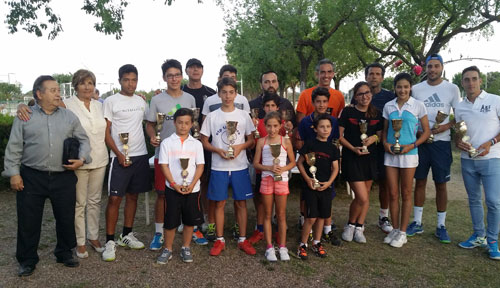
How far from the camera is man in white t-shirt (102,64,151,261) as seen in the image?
4238 mm

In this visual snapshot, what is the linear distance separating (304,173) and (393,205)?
141 cm

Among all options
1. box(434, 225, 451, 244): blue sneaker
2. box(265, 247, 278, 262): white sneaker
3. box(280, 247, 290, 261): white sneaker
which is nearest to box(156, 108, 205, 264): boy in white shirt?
box(265, 247, 278, 262): white sneaker

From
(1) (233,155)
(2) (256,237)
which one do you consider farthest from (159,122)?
(2) (256,237)

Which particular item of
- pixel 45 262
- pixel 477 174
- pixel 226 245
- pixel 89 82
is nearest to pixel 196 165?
pixel 226 245

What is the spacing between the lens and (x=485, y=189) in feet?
14.4

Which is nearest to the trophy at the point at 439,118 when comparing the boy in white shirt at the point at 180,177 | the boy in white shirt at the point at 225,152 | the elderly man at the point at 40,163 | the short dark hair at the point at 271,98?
the short dark hair at the point at 271,98

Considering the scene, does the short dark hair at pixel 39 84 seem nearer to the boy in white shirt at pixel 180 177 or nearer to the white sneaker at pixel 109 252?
the boy in white shirt at pixel 180 177

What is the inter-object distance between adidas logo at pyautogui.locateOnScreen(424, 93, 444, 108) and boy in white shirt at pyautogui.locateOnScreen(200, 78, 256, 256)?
240 cm

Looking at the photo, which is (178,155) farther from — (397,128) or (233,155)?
(397,128)

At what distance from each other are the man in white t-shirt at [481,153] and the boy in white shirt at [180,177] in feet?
10.7

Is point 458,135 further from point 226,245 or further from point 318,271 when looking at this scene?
point 226,245

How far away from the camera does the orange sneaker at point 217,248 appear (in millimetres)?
4305

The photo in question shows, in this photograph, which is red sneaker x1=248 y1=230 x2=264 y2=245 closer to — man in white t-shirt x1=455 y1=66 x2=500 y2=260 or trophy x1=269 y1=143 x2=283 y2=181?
trophy x1=269 y1=143 x2=283 y2=181

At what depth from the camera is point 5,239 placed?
495 cm
